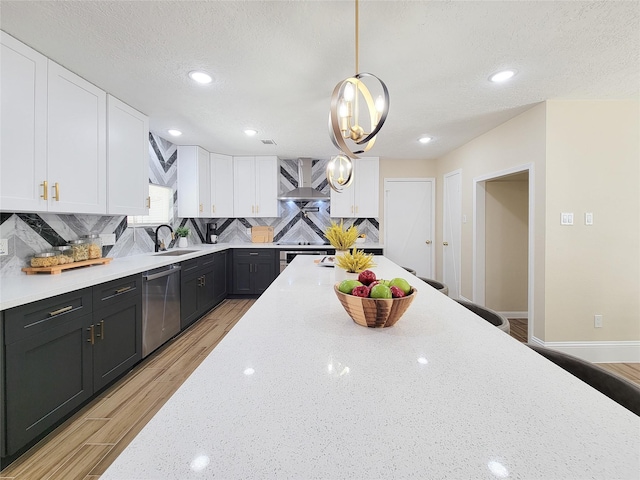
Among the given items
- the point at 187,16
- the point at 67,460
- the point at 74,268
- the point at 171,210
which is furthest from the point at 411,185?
the point at 67,460

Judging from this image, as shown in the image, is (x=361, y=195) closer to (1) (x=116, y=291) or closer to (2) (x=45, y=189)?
(1) (x=116, y=291)

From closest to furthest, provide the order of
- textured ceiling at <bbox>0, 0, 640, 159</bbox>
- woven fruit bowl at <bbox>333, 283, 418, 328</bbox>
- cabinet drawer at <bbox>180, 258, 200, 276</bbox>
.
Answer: woven fruit bowl at <bbox>333, 283, 418, 328</bbox> → textured ceiling at <bbox>0, 0, 640, 159</bbox> → cabinet drawer at <bbox>180, 258, 200, 276</bbox>

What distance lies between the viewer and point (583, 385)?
71cm

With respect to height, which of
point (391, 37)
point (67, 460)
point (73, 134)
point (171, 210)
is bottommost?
point (67, 460)

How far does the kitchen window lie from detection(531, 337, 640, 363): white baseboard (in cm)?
447

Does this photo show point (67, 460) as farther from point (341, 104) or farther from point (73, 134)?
point (341, 104)

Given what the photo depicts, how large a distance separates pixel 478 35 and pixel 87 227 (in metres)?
3.46

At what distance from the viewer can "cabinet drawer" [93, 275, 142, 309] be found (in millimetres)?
2039

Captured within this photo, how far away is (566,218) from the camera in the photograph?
9.05 ft

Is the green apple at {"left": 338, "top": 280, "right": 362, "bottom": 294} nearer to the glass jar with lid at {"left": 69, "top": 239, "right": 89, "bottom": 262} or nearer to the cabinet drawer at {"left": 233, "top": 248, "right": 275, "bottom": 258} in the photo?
the glass jar with lid at {"left": 69, "top": 239, "right": 89, "bottom": 262}

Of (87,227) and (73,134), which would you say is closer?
(73,134)

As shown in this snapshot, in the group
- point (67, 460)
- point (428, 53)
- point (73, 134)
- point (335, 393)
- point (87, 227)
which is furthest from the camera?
point (87, 227)

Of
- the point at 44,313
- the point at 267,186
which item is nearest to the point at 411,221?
the point at 267,186

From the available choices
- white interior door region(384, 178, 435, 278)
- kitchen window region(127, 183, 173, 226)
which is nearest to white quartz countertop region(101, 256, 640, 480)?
kitchen window region(127, 183, 173, 226)
